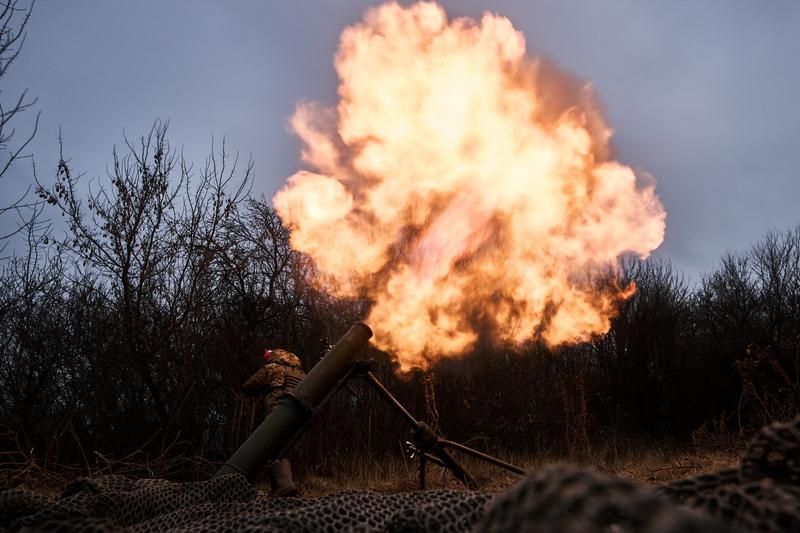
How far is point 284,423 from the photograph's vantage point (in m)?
4.65

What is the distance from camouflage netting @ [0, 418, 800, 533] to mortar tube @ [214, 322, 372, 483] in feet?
2.89

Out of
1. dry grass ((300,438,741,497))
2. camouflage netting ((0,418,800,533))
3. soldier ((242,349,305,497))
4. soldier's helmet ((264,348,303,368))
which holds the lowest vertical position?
dry grass ((300,438,741,497))

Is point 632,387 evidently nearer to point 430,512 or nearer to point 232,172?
point 232,172

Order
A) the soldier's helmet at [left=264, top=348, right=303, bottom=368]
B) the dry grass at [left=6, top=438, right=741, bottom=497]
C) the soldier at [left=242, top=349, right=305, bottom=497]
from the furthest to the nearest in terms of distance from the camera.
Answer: the soldier's helmet at [left=264, top=348, right=303, bottom=368]
the soldier at [left=242, top=349, right=305, bottom=497]
the dry grass at [left=6, top=438, right=741, bottom=497]

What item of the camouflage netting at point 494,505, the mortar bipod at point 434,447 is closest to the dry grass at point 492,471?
the mortar bipod at point 434,447

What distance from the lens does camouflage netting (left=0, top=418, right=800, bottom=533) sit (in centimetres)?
87

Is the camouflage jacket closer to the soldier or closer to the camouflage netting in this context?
the soldier

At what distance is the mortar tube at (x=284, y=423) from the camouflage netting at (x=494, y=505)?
A: 0.88m

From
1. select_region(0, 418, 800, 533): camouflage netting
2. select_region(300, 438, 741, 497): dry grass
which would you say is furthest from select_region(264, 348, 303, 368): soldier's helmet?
select_region(0, 418, 800, 533): camouflage netting

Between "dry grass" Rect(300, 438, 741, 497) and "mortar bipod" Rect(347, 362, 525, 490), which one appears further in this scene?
"dry grass" Rect(300, 438, 741, 497)

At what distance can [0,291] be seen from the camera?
10.8 meters

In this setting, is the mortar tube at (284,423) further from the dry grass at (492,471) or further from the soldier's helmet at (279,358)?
the dry grass at (492,471)

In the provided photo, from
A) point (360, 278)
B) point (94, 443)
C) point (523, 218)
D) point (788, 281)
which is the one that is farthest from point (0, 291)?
point (788, 281)

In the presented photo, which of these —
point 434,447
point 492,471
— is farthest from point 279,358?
point 492,471
